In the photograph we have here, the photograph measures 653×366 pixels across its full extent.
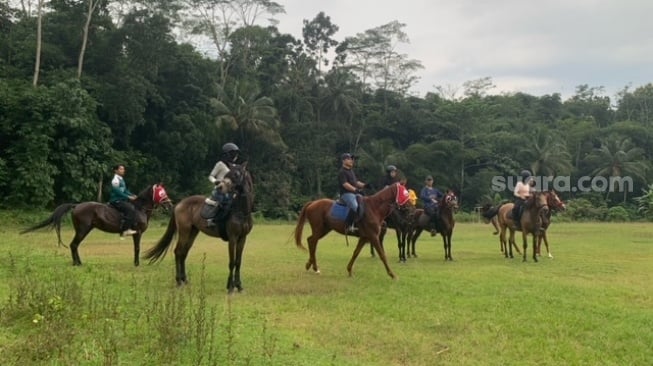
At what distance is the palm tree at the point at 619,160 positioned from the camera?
199 feet

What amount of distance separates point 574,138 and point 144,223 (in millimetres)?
63700

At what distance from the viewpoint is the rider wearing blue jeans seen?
11742mm

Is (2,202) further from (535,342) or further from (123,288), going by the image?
(535,342)

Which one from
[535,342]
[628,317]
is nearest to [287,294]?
[535,342]

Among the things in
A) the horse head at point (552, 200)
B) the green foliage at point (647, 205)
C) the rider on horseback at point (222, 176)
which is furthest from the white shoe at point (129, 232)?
the green foliage at point (647, 205)

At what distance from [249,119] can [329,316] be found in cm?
3896

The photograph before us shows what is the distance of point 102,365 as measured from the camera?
16.9ft

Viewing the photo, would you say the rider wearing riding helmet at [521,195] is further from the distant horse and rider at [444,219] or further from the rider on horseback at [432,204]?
the rider on horseback at [432,204]

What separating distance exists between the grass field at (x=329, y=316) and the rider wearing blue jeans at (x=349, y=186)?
58.7 inches

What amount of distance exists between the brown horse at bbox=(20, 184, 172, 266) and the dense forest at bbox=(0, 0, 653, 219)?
16508 millimetres

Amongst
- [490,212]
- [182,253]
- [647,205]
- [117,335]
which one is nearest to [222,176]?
[182,253]

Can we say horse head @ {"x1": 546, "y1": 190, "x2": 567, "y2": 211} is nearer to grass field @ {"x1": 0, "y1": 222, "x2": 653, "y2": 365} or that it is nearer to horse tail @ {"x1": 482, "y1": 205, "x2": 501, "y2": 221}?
grass field @ {"x1": 0, "y1": 222, "x2": 653, "y2": 365}

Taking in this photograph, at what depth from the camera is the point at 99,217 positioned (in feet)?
43.1

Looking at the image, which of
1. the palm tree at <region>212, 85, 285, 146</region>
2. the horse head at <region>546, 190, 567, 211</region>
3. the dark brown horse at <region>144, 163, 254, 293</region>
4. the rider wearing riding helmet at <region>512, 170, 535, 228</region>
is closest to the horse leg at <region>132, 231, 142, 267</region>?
the dark brown horse at <region>144, 163, 254, 293</region>
